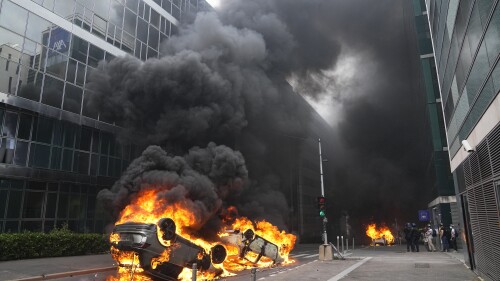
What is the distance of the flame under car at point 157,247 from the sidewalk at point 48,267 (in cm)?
398

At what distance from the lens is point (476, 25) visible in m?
9.48

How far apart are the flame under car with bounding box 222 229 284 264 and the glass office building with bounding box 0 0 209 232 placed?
10634mm

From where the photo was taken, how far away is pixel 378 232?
146 ft

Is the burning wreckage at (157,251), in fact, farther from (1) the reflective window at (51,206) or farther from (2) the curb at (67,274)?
(1) the reflective window at (51,206)

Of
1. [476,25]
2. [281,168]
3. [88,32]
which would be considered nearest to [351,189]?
[281,168]

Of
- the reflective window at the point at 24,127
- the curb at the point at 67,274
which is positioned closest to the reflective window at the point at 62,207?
the reflective window at the point at 24,127

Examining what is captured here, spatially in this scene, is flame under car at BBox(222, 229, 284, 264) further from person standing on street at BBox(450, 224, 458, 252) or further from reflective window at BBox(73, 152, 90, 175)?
person standing on street at BBox(450, 224, 458, 252)

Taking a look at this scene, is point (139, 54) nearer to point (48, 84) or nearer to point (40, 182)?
point (48, 84)

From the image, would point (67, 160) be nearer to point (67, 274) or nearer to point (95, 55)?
point (95, 55)

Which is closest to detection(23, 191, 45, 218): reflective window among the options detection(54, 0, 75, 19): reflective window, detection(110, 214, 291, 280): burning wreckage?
detection(54, 0, 75, 19): reflective window

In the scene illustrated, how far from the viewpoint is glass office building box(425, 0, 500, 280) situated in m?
8.41

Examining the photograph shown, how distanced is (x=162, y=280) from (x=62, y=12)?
1756cm

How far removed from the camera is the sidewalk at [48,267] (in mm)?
11712

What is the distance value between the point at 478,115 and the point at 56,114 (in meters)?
19.6
